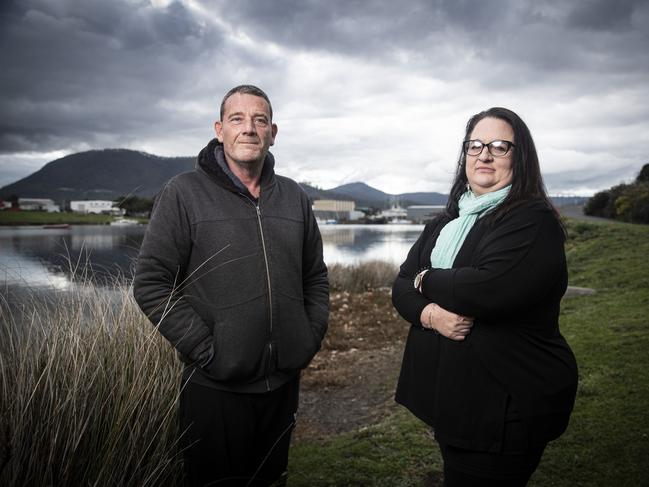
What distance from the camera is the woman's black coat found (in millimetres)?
1689

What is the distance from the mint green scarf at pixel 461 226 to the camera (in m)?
1.95

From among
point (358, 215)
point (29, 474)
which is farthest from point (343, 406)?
point (358, 215)

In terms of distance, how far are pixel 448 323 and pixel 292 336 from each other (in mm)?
781

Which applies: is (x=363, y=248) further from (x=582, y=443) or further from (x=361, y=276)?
(x=582, y=443)

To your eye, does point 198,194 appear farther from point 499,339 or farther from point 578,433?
point 578,433

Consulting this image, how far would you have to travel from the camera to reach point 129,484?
75.2 inches

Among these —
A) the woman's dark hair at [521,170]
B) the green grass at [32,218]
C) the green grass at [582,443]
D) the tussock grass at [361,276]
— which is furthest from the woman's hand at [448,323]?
the green grass at [32,218]

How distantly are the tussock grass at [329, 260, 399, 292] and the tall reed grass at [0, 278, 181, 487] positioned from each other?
11.5m

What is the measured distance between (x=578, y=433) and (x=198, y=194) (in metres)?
3.11

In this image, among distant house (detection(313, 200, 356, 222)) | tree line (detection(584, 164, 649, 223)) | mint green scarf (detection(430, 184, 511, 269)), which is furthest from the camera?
distant house (detection(313, 200, 356, 222))

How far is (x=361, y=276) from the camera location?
1467 centimetres

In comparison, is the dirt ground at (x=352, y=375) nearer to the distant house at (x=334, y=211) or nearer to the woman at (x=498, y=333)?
the woman at (x=498, y=333)

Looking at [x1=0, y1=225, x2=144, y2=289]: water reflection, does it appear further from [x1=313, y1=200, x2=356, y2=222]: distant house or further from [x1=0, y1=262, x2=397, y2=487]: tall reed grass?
[x1=313, y1=200, x2=356, y2=222]: distant house

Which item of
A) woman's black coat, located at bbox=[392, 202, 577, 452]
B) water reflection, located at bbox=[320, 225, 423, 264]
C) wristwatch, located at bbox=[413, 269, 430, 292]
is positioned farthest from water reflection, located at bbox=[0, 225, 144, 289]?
water reflection, located at bbox=[320, 225, 423, 264]
